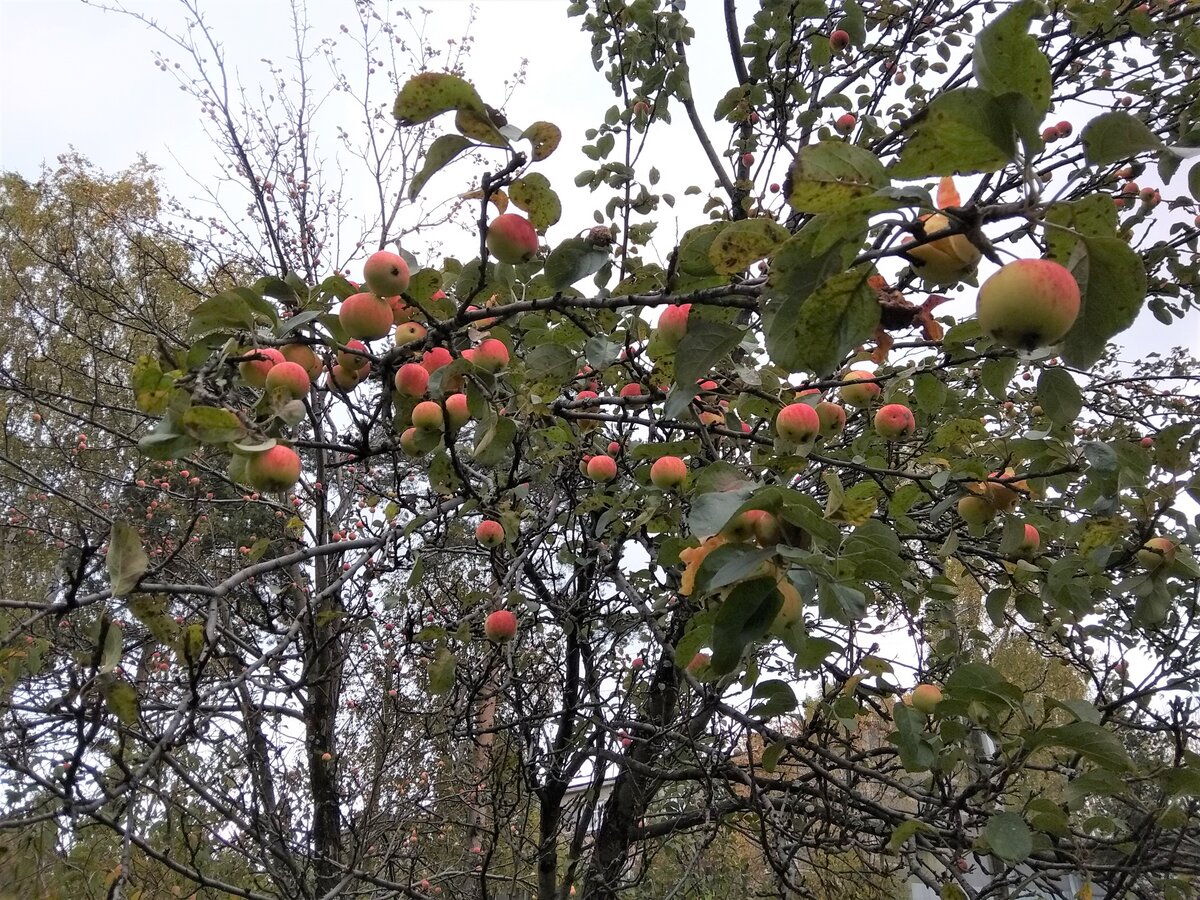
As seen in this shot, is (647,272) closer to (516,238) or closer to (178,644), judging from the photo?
(516,238)

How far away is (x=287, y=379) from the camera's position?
48.3 inches

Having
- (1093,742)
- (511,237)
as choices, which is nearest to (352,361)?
(511,237)

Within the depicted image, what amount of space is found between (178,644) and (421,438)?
739mm

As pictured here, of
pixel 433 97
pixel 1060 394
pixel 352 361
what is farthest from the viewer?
pixel 352 361

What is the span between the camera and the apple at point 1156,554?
5.95ft

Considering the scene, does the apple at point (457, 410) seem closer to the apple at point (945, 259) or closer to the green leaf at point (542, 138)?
the green leaf at point (542, 138)

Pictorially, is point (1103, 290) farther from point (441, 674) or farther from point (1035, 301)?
point (441, 674)

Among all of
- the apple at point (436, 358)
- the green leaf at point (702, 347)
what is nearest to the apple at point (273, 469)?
the apple at point (436, 358)

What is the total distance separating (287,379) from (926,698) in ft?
6.78

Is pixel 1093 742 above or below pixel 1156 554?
below

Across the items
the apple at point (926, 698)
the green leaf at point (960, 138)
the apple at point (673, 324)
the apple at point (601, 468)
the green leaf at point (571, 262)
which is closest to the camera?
the green leaf at point (960, 138)

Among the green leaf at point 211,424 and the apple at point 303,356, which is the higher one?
the apple at point 303,356

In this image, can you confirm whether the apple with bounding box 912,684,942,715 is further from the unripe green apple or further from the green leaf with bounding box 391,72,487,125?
the green leaf with bounding box 391,72,487,125

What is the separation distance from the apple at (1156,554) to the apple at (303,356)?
212 cm
